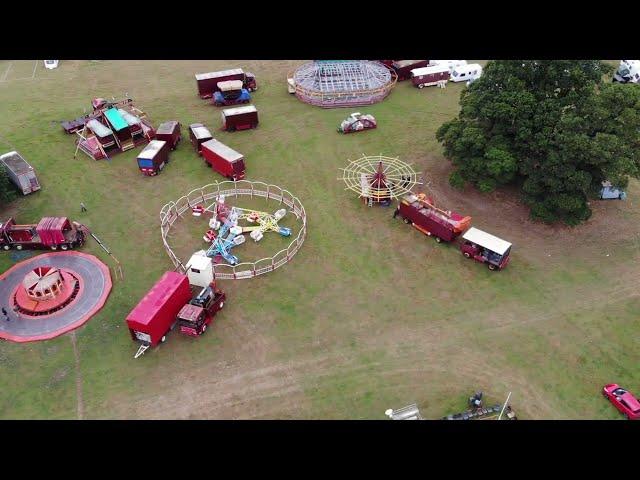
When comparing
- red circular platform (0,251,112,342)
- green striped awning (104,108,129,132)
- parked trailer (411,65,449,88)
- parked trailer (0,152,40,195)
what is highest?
parked trailer (411,65,449,88)

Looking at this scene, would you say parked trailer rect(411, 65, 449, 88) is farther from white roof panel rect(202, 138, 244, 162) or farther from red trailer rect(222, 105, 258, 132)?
white roof panel rect(202, 138, 244, 162)

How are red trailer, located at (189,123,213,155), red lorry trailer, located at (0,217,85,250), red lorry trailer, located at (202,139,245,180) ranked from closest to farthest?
1. red lorry trailer, located at (0,217,85,250)
2. red lorry trailer, located at (202,139,245,180)
3. red trailer, located at (189,123,213,155)

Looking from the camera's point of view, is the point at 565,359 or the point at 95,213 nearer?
the point at 565,359

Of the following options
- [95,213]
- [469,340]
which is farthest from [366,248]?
[95,213]

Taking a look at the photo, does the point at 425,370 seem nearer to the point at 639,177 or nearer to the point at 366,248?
the point at 366,248

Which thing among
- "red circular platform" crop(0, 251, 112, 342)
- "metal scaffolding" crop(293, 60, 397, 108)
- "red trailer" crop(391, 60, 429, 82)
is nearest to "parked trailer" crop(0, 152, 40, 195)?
"red circular platform" crop(0, 251, 112, 342)

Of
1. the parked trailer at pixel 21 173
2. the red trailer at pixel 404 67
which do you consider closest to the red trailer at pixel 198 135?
the parked trailer at pixel 21 173

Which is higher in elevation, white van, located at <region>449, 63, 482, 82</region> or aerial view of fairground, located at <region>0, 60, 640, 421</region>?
white van, located at <region>449, 63, 482, 82</region>
